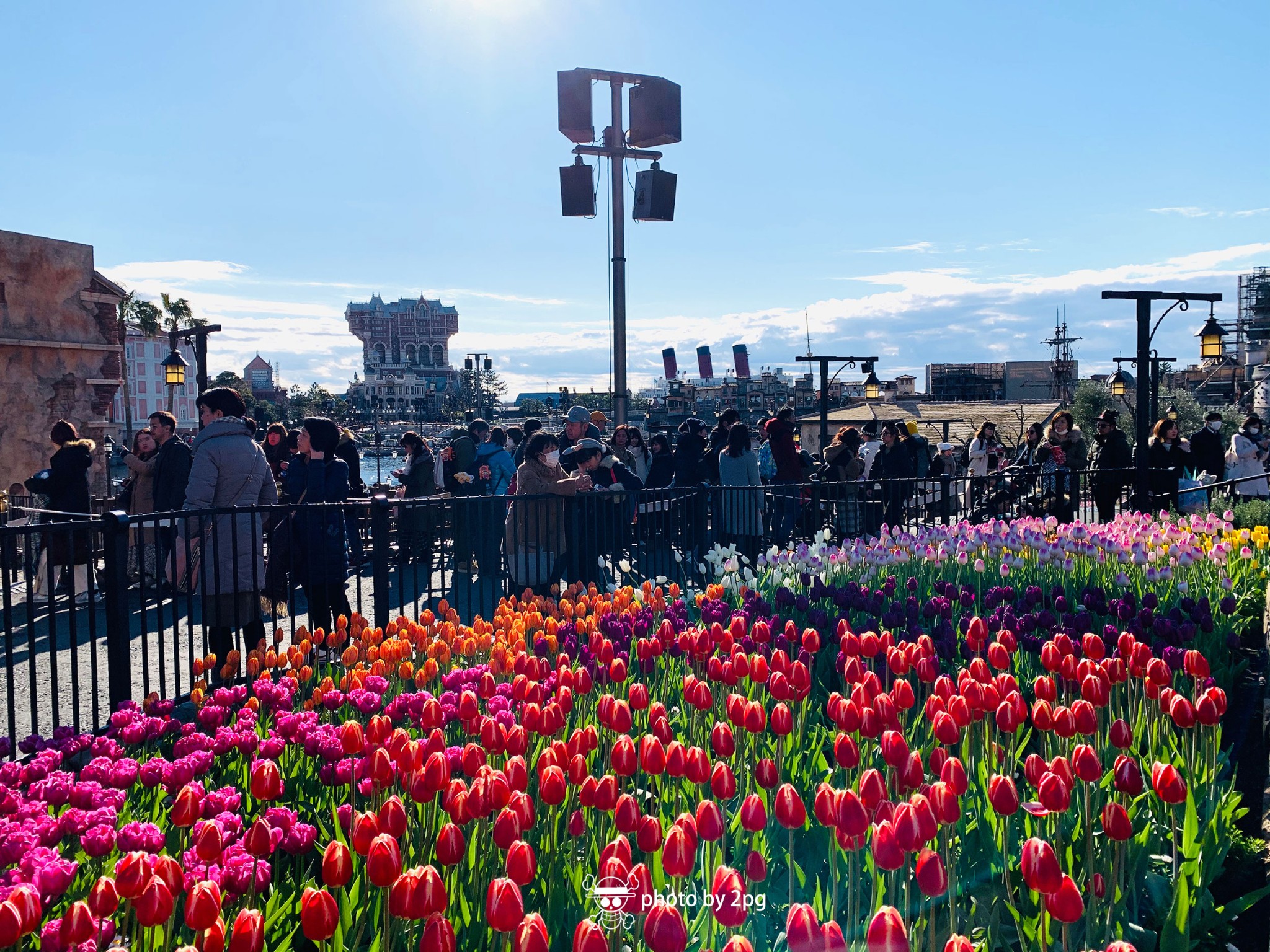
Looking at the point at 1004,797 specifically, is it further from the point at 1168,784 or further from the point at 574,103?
the point at 574,103

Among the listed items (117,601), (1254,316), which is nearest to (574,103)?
(117,601)

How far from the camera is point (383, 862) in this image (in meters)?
2.03

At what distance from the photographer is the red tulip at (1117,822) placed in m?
2.23

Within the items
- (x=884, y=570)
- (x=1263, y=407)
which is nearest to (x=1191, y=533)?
(x=884, y=570)

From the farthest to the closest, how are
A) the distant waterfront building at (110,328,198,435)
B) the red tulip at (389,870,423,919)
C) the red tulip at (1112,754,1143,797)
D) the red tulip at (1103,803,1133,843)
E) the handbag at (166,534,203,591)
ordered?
the distant waterfront building at (110,328,198,435)
the handbag at (166,534,203,591)
the red tulip at (1112,754,1143,797)
the red tulip at (1103,803,1133,843)
the red tulip at (389,870,423,919)

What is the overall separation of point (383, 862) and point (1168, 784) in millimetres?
1832

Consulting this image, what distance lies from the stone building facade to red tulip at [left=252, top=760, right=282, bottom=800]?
68.4ft

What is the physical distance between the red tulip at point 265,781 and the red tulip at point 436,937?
1166mm

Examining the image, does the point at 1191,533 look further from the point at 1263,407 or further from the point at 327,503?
the point at 1263,407

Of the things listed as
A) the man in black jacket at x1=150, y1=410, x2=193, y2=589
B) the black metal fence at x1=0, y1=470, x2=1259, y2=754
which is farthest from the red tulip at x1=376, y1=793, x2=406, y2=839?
the man in black jacket at x1=150, y1=410, x2=193, y2=589

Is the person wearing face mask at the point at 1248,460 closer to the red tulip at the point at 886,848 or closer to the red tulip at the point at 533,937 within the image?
the red tulip at the point at 886,848

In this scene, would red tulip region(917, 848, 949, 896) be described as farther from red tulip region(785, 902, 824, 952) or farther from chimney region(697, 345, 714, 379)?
chimney region(697, 345, 714, 379)

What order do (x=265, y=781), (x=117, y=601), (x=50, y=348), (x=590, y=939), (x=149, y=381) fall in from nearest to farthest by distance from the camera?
1. (x=590, y=939)
2. (x=265, y=781)
3. (x=117, y=601)
4. (x=50, y=348)
5. (x=149, y=381)

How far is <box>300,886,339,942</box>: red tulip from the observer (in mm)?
1870
